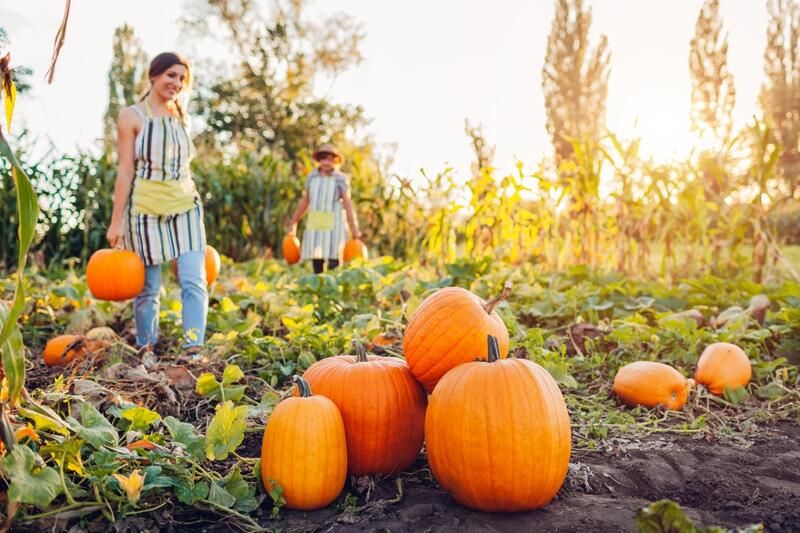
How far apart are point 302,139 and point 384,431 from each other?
Result: 27.7m

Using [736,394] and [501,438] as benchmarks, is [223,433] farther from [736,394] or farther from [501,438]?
[736,394]

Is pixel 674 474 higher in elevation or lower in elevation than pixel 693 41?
lower

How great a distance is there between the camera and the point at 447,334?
1.88 metres

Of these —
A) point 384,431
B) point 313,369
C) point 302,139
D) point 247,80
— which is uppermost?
point 247,80

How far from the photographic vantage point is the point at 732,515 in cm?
158

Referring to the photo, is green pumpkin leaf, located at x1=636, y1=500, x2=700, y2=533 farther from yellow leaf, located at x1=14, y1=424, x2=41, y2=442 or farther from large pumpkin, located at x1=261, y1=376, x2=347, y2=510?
yellow leaf, located at x1=14, y1=424, x2=41, y2=442

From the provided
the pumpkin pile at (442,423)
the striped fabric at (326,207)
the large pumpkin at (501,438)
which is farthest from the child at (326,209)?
the large pumpkin at (501,438)

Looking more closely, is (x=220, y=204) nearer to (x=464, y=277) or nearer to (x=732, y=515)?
(x=464, y=277)

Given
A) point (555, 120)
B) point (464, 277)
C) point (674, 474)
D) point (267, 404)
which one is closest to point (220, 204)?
point (464, 277)

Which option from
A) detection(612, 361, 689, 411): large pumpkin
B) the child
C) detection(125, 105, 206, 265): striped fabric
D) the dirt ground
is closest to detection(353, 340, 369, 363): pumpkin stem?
the dirt ground

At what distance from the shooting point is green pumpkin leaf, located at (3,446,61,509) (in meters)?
1.33

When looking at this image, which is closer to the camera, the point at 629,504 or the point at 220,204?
the point at 629,504

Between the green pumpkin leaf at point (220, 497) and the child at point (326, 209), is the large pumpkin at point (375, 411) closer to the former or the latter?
the green pumpkin leaf at point (220, 497)

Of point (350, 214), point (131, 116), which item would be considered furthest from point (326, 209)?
point (131, 116)
